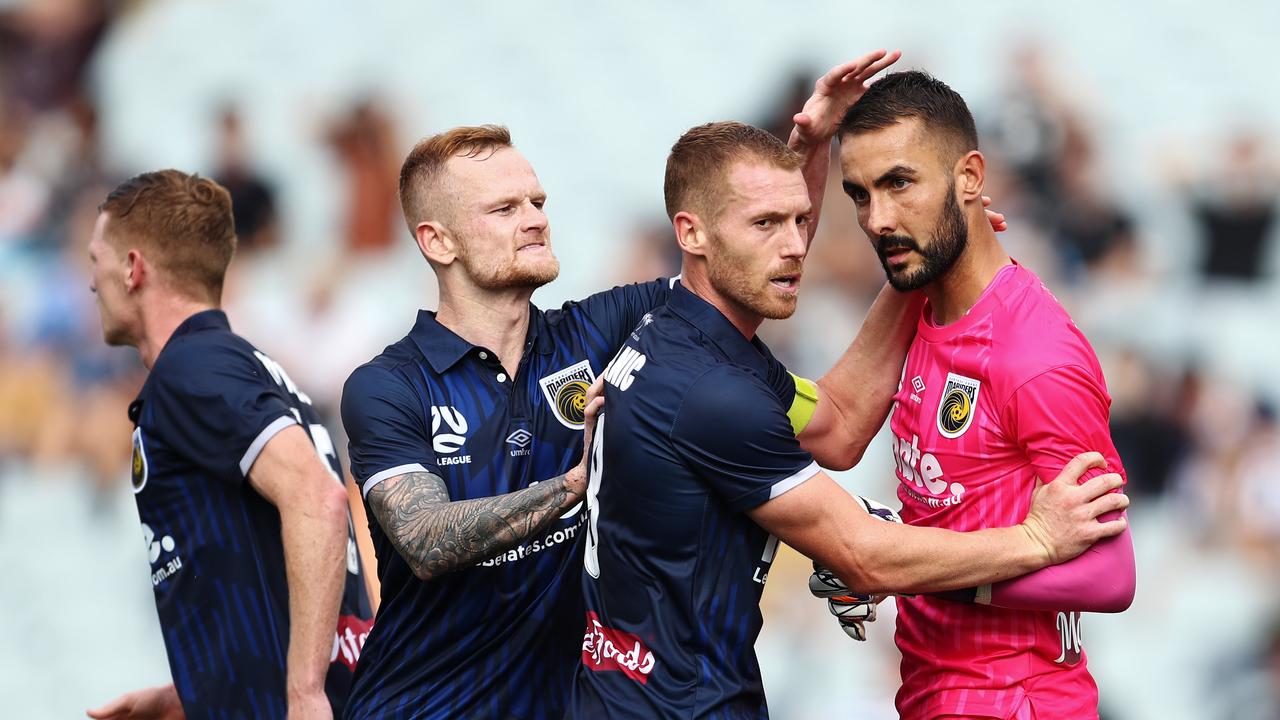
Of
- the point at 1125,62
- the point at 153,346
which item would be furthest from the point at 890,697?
the point at 153,346

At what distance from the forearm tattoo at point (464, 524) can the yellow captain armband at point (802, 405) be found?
80 cm

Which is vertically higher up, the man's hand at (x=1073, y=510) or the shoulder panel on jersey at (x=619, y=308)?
the shoulder panel on jersey at (x=619, y=308)

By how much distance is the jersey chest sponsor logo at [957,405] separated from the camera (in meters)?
3.64

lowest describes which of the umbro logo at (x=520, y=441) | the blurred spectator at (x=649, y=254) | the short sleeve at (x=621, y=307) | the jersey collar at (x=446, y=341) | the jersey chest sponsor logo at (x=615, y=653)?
the jersey chest sponsor logo at (x=615, y=653)

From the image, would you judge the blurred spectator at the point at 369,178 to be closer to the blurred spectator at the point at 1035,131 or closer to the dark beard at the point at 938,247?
the blurred spectator at the point at 1035,131

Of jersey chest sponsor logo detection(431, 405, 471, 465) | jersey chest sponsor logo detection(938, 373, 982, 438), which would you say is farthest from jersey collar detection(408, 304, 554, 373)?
jersey chest sponsor logo detection(938, 373, 982, 438)

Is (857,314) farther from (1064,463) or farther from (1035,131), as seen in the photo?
(1064,463)

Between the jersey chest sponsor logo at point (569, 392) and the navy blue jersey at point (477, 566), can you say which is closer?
the navy blue jersey at point (477, 566)

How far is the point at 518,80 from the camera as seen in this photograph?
37.0 feet

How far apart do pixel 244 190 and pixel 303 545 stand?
704 centimetres

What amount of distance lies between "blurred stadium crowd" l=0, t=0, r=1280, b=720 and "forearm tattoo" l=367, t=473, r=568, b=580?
532cm

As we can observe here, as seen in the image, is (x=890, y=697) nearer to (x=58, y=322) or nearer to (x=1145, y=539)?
(x=1145, y=539)

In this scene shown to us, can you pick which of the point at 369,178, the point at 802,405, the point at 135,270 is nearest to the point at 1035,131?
the point at 369,178

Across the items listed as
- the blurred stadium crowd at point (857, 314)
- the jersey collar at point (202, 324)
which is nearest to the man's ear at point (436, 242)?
the jersey collar at point (202, 324)
